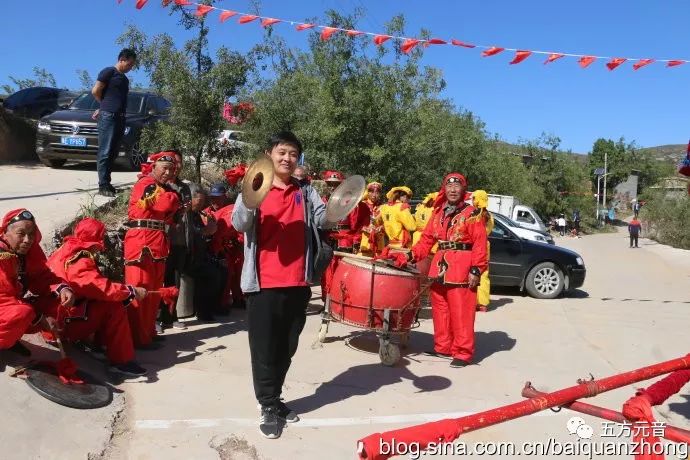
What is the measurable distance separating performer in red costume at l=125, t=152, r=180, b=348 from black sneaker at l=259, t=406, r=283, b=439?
6.62ft

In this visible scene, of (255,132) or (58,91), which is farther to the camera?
(58,91)

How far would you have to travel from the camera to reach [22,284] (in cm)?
435

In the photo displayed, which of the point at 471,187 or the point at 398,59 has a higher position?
the point at 398,59

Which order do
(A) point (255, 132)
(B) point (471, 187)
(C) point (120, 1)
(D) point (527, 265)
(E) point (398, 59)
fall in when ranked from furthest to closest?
1. (B) point (471, 187)
2. (E) point (398, 59)
3. (A) point (255, 132)
4. (D) point (527, 265)
5. (C) point (120, 1)

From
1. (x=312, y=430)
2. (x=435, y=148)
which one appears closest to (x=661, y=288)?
(x=435, y=148)

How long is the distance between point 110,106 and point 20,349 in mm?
4236

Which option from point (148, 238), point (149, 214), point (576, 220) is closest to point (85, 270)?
point (148, 238)

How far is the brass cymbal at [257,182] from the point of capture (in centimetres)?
367

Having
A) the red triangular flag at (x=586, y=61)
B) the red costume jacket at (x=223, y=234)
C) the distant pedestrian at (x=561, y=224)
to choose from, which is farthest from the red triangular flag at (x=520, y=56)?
the distant pedestrian at (x=561, y=224)

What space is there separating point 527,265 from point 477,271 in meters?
5.44

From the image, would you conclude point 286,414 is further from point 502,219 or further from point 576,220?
point 576,220

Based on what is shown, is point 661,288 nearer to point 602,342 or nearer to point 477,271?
point 602,342

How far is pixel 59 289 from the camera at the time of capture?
4.36m

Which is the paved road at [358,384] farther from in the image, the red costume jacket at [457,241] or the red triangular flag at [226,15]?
the red triangular flag at [226,15]
